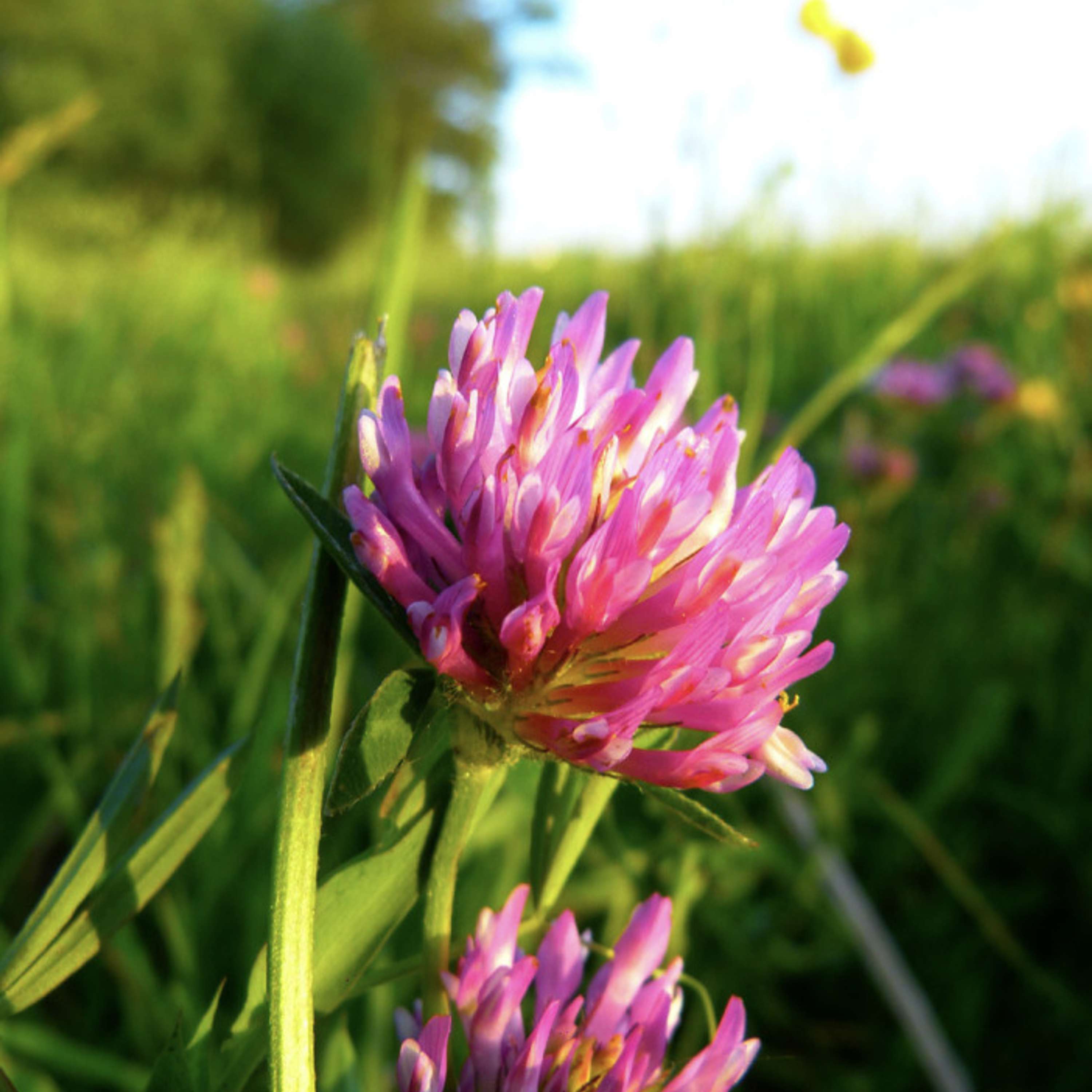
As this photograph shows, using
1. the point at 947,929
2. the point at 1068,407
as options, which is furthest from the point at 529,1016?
the point at 1068,407

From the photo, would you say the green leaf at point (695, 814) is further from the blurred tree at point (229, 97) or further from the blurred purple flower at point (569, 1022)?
the blurred tree at point (229, 97)

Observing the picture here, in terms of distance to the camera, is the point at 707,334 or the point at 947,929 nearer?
the point at 707,334

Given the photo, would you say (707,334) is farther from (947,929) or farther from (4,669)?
(4,669)

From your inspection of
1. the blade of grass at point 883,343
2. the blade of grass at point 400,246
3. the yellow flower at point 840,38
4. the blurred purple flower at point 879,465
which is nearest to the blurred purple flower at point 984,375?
the blurred purple flower at point 879,465

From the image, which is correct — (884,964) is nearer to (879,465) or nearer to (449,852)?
(449,852)

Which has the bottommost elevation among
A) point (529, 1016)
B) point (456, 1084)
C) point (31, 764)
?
point (31, 764)

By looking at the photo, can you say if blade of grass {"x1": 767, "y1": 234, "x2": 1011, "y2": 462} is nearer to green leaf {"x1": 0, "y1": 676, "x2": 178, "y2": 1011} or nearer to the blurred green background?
the blurred green background

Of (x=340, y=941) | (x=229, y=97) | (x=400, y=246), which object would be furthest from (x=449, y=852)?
(x=229, y=97)
